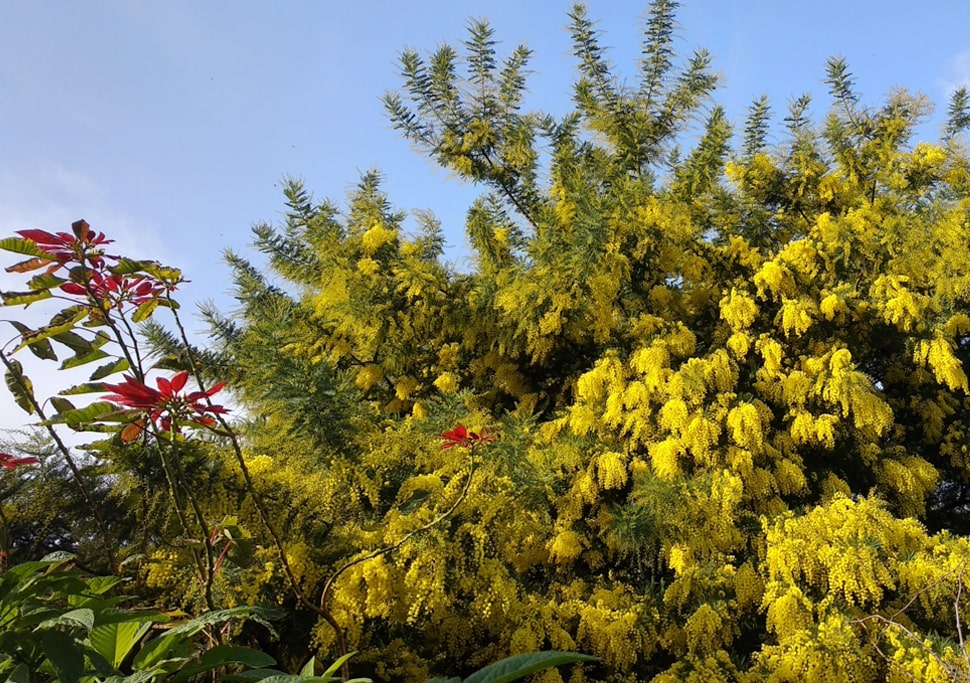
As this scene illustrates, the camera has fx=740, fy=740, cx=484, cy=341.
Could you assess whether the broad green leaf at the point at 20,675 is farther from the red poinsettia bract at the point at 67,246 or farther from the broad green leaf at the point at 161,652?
the red poinsettia bract at the point at 67,246

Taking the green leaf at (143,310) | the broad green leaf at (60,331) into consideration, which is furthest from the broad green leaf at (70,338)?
the green leaf at (143,310)

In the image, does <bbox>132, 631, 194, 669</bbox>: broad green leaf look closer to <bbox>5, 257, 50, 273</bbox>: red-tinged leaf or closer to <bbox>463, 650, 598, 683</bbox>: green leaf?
<bbox>463, 650, 598, 683</bbox>: green leaf

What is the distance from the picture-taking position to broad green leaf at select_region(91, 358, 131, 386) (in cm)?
173

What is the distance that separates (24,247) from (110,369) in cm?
33

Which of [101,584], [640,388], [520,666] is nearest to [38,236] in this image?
[101,584]

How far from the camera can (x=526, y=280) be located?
5.29 metres

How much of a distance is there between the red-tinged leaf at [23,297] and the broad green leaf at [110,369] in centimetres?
20

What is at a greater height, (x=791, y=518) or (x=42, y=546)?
(x=42, y=546)

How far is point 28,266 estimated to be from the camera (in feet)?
5.47

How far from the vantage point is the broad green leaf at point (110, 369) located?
1.73 metres

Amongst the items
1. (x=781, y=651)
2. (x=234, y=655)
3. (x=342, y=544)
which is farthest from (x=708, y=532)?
(x=234, y=655)

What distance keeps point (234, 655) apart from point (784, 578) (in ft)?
10.5

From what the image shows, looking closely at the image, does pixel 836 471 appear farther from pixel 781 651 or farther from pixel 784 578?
pixel 781 651

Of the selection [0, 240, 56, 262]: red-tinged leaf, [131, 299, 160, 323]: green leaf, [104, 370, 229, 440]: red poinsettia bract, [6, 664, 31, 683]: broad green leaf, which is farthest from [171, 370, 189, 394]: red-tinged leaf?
[6, 664, 31, 683]: broad green leaf
